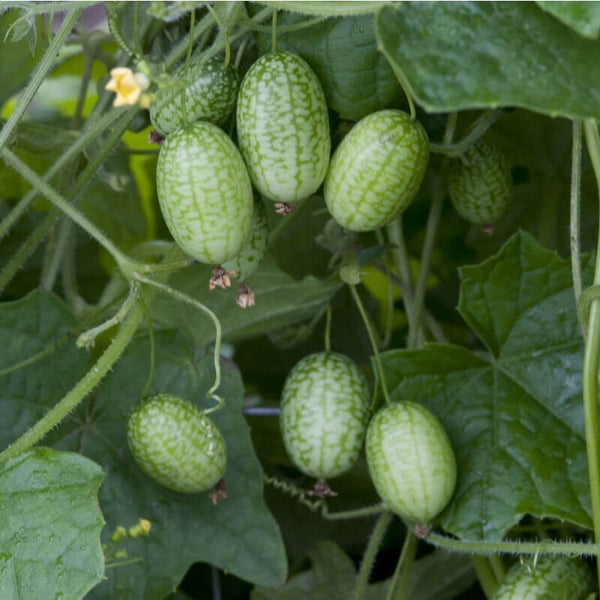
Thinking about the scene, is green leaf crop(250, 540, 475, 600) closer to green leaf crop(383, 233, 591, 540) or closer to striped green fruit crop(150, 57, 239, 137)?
green leaf crop(383, 233, 591, 540)

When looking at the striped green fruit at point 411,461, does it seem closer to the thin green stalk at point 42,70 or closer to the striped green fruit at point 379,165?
the striped green fruit at point 379,165

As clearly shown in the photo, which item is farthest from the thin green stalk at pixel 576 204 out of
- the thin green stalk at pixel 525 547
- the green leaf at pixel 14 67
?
the green leaf at pixel 14 67

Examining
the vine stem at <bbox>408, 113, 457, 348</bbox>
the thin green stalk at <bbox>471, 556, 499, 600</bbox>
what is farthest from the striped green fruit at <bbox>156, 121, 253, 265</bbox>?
the thin green stalk at <bbox>471, 556, 499, 600</bbox>

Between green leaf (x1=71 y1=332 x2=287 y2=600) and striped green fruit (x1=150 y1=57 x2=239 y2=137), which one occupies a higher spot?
striped green fruit (x1=150 y1=57 x2=239 y2=137)

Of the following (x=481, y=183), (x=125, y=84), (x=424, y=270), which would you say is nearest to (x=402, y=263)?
(x=424, y=270)

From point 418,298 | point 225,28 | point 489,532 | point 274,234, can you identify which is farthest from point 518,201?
point 225,28

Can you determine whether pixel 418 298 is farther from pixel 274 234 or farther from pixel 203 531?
pixel 203 531
